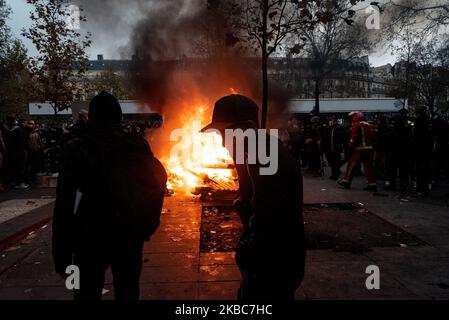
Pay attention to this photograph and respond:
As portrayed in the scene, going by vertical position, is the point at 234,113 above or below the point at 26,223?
above

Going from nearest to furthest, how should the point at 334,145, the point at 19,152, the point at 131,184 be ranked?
the point at 131,184 < the point at 19,152 < the point at 334,145

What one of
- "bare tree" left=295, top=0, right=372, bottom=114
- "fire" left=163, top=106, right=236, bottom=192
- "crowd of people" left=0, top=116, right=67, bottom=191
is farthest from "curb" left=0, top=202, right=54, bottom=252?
"bare tree" left=295, top=0, right=372, bottom=114

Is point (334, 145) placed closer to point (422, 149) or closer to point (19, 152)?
point (422, 149)

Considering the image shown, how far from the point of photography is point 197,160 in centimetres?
1219

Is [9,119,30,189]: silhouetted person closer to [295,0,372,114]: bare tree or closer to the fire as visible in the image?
the fire

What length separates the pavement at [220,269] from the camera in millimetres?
4070

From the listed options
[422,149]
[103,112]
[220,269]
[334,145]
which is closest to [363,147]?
[422,149]

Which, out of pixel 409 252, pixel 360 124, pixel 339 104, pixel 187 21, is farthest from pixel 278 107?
pixel 339 104

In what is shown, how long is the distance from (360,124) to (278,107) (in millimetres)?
10281

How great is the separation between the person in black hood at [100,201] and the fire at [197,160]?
5440mm

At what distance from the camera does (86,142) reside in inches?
100.0

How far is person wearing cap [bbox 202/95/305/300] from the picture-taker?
194 centimetres

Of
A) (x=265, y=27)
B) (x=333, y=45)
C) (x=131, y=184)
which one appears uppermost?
(x=333, y=45)

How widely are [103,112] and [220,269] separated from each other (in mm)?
2701
